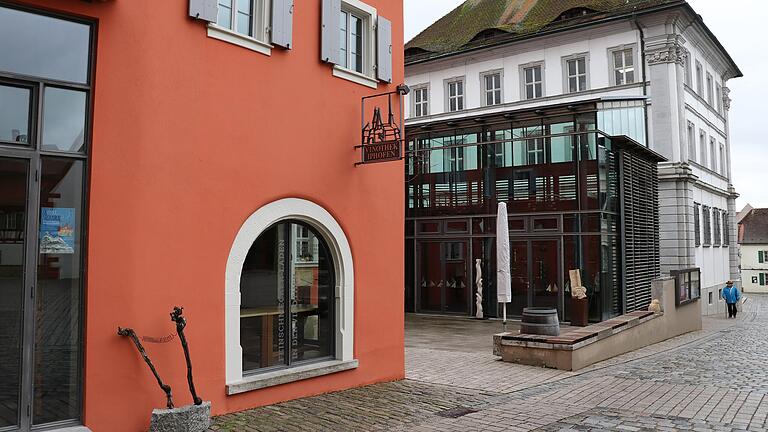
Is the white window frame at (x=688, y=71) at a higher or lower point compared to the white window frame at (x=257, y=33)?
→ higher

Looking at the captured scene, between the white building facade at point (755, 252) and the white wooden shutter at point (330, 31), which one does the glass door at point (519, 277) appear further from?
the white building facade at point (755, 252)

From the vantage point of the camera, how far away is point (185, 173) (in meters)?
7.16

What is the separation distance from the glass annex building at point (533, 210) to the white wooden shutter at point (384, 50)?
10.6 metres

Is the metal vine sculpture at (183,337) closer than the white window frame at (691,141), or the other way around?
the metal vine sculpture at (183,337)

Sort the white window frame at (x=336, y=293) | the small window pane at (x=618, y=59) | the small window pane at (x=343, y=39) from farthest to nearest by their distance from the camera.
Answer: the small window pane at (x=618, y=59), the small window pane at (x=343, y=39), the white window frame at (x=336, y=293)

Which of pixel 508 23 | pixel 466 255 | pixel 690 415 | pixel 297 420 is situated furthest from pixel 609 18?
pixel 297 420

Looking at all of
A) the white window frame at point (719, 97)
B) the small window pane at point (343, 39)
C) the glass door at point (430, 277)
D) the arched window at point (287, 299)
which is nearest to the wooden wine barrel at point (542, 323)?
the arched window at point (287, 299)

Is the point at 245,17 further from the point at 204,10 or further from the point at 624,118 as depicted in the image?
the point at 624,118

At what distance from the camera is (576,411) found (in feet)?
26.5

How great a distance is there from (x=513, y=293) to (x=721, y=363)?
8.48 m

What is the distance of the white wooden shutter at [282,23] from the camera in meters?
8.16

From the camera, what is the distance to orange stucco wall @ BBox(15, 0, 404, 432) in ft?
21.0

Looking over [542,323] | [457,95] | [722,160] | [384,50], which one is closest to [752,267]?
[722,160]

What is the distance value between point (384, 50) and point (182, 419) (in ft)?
20.4
